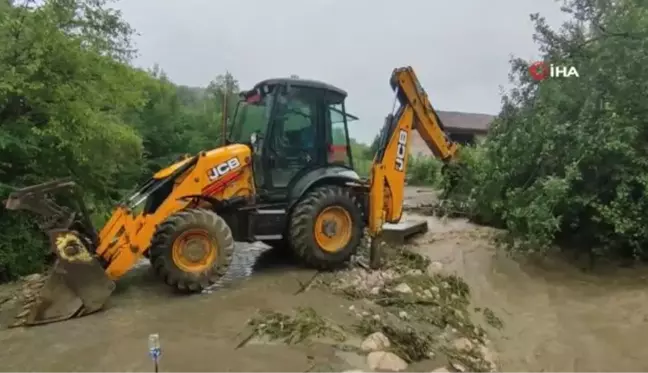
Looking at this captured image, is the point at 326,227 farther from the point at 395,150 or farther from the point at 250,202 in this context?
the point at 395,150

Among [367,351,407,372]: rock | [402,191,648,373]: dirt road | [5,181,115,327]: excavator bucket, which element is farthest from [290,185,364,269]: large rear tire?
[367,351,407,372]: rock

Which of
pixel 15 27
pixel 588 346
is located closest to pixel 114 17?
pixel 15 27

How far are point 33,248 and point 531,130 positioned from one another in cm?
704

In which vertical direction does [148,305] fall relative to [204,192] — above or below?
below

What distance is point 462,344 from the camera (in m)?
5.41

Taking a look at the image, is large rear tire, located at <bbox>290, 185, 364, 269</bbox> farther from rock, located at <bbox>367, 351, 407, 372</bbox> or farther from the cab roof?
rock, located at <bbox>367, 351, 407, 372</bbox>

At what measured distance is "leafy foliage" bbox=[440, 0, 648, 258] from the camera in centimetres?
750

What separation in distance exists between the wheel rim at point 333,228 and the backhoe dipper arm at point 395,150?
39cm

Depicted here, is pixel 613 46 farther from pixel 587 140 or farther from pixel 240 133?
pixel 240 133

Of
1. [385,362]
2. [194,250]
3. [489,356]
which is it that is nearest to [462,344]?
[489,356]

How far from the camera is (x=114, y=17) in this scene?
28.2ft

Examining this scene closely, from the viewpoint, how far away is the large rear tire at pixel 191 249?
5836mm

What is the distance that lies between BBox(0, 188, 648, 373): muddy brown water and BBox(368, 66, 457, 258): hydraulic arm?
4.05ft

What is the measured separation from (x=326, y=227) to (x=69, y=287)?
2.98m
